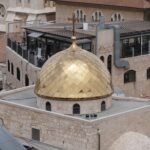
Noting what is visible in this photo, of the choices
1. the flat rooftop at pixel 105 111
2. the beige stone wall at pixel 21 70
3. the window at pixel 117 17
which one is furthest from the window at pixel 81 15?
the flat rooftop at pixel 105 111

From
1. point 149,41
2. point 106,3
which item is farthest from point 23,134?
point 106,3

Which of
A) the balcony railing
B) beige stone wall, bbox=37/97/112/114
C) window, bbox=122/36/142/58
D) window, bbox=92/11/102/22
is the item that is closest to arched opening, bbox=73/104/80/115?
beige stone wall, bbox=37/97/112/114

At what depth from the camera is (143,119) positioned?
3875 centimetres

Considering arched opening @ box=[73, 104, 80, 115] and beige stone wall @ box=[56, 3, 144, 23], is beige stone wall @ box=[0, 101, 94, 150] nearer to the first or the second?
arched opening @ box=[73, 104, 80, 115]

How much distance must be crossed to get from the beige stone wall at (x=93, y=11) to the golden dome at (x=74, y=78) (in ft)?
80.4

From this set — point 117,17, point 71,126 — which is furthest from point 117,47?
point 71,126

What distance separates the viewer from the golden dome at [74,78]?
37.6m

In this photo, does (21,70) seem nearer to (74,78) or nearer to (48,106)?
(48,106)

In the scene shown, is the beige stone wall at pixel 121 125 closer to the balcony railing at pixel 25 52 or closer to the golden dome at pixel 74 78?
the golden dome at pixel 74 78

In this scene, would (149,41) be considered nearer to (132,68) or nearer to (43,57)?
(132,68)

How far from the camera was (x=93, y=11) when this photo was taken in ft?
214

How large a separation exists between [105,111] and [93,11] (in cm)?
2762

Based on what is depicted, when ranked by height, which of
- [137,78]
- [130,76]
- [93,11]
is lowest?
[137,78]

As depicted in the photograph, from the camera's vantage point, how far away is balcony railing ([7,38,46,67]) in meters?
54.2
